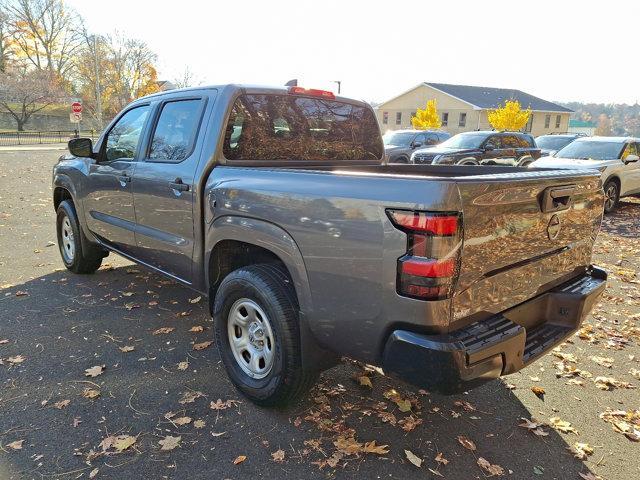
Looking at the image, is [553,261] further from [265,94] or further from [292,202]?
[265,94]

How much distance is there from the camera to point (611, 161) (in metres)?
11.1

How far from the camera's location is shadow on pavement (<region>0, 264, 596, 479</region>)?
262 cm

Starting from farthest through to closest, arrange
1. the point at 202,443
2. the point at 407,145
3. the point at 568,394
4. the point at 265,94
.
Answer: the point at 407,145 → the point at 265,94 → the point at 568,394 → the point at 202,443

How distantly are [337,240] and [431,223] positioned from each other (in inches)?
21.4

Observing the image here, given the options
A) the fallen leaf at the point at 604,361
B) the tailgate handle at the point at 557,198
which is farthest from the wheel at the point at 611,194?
the tailgate handle at the point at 557,198

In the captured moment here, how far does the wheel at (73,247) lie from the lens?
5.55 m

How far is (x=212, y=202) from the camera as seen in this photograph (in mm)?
3301

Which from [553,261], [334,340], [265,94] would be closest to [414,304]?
[334,340]

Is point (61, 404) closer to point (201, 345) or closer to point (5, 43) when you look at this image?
point (201, 345)

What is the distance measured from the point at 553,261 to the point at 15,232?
26.5ft

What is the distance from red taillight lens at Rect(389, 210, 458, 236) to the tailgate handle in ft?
2.56

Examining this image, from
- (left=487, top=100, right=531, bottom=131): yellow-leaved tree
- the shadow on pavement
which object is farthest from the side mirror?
(left=487, top=100, right=531, bottom=131): yellow-leaved tree

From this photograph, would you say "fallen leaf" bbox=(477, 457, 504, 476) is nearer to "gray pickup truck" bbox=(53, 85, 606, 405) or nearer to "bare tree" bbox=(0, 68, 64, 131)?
"gray pickup truck" bbox=(53, 85, 606, 405)

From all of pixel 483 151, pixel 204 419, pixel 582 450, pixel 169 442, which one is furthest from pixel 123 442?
pixel 483 151
